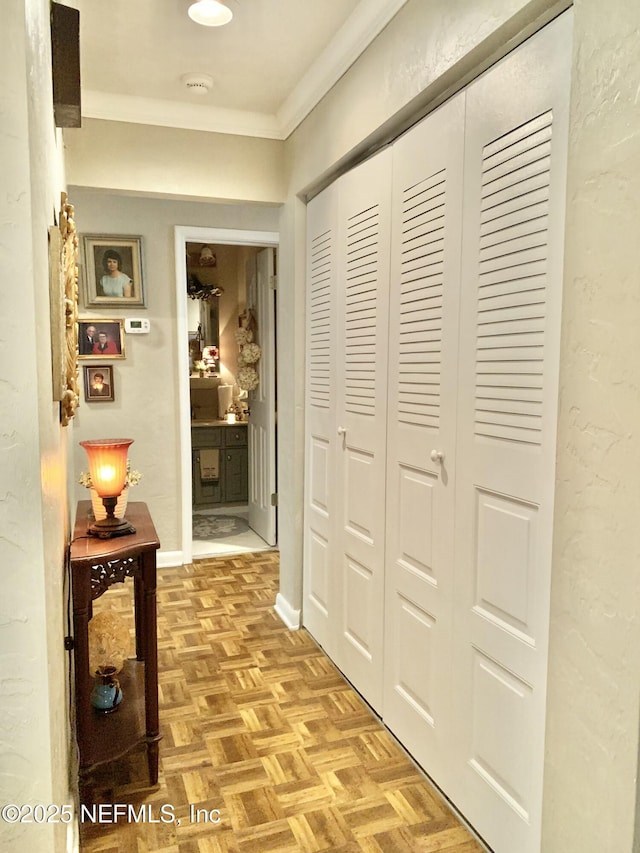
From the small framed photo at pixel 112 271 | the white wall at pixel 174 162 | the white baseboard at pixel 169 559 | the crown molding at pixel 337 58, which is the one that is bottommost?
the white baseboard at pixel 169 559

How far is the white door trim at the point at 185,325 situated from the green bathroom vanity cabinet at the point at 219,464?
113 centimetres

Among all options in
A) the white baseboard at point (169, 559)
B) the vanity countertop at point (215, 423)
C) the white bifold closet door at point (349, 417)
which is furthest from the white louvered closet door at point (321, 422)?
the vanity countertop at point (215, 423)

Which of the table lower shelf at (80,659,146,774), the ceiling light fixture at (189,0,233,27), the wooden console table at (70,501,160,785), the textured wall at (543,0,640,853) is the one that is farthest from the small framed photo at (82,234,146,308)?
the textured wall at (543,0,640,853)

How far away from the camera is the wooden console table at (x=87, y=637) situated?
5.98 feet

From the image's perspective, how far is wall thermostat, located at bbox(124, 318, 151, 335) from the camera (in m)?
3.94

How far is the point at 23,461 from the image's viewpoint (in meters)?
1.06

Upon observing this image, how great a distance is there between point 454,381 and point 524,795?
41.8 inches

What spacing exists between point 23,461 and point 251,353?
359 centimetres

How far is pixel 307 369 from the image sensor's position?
302cm

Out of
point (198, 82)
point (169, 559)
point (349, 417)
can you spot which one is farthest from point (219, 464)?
point (198, 82)

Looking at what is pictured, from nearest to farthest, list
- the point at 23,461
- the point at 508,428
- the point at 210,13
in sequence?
the point at 23,461 < the point at 508,428 < the point at 210,13

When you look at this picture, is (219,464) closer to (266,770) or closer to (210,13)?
(266,770)

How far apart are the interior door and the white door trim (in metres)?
0.24

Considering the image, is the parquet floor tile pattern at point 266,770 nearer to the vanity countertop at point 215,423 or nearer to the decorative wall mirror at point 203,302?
the vanity countertop at point 215,423
